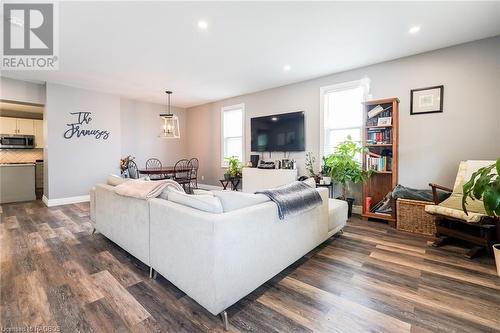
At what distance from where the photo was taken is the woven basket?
295cm

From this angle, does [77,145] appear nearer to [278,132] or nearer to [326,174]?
[278,132]

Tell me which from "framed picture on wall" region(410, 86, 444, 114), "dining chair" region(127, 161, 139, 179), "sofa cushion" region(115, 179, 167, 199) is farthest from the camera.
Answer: "dining chair" region(127, 161, 139, 179)

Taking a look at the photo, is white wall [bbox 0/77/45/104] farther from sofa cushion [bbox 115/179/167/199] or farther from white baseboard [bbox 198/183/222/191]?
sofa cushion [bbox 115/179/167/199]

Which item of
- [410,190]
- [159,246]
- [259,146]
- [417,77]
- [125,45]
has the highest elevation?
[125,45]

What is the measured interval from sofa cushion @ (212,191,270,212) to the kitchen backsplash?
762 cm

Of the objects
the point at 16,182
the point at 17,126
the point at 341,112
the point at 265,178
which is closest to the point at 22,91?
the point at 16,182

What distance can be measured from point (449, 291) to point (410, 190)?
1.79m

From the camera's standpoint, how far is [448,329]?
1.38 metres

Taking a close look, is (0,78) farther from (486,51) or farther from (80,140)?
(486,51)

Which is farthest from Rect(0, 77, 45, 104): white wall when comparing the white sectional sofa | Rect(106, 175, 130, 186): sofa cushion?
the white sectional sofa

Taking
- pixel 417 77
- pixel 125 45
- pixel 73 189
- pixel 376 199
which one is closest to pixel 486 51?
pixel 417 77

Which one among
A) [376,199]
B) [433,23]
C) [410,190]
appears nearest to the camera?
[433,23]

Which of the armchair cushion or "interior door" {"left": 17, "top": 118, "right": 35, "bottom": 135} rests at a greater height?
"interior door" {"left": 17, "top": 118, "right": 35, "bottom": 135}

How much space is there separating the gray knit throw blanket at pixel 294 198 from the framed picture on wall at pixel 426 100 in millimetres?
2482
